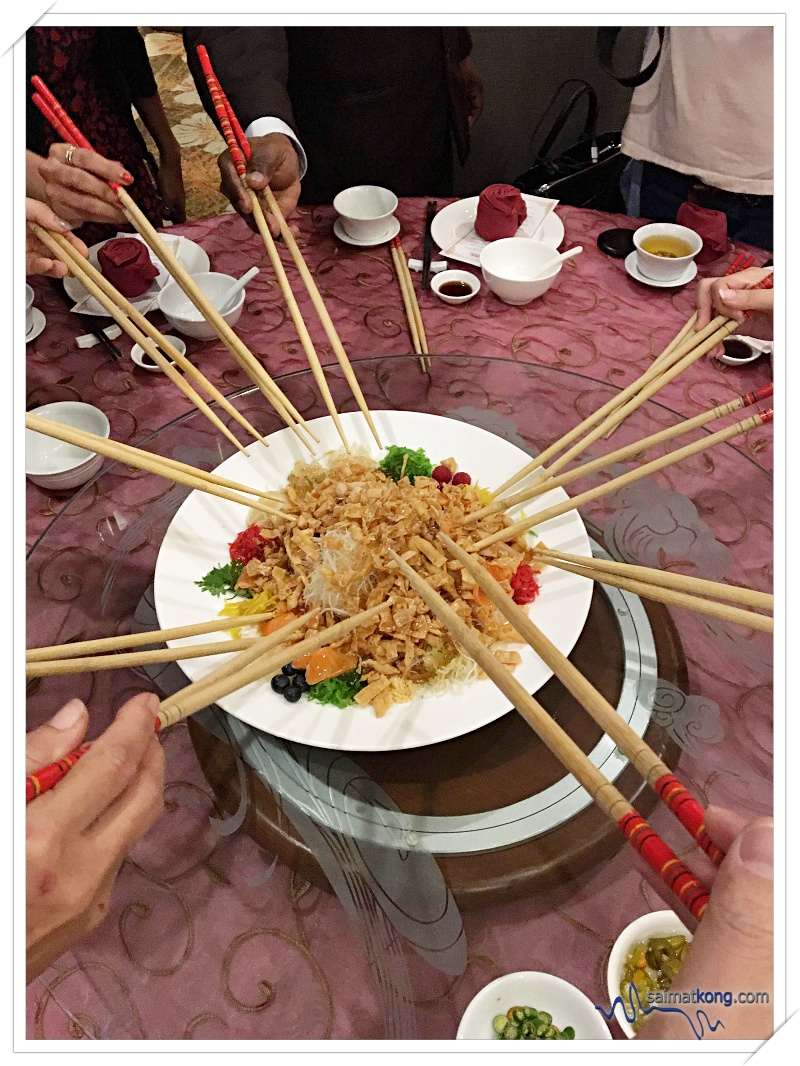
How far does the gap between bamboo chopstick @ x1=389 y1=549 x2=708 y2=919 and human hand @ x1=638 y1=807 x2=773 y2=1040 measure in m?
0.03

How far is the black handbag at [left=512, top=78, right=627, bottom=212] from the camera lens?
310 centimetres

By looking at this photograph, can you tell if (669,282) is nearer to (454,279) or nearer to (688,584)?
(454,279)

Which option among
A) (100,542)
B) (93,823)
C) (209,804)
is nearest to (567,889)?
(209,804)

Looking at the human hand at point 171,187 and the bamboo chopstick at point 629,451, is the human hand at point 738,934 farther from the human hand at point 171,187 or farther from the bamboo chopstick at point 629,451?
the human hand at point 171,187

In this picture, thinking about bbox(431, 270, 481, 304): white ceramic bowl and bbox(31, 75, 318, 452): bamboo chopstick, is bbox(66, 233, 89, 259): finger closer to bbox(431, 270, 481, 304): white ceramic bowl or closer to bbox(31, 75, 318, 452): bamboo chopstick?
bbox(31, 75, 318, 452): bamboo chopstick

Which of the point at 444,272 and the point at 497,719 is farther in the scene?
the point at 444,272

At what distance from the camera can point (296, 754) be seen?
1.35 metres

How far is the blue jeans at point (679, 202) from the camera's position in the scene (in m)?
2.61

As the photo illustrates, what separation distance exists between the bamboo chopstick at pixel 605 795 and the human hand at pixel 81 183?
4.53 ft

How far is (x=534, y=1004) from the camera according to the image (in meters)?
1.10

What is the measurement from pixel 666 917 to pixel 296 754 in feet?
2.46

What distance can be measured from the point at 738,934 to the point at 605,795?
9.8 inches
